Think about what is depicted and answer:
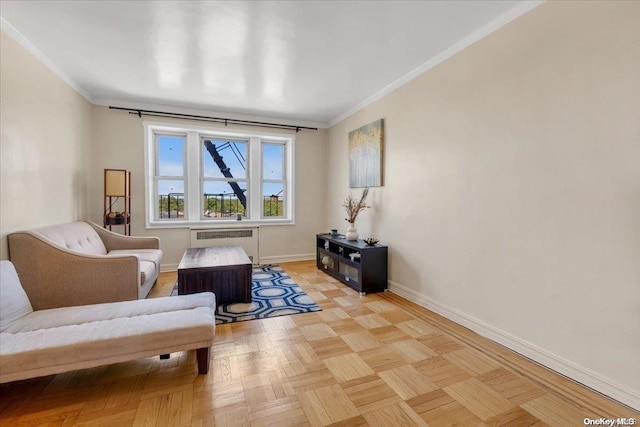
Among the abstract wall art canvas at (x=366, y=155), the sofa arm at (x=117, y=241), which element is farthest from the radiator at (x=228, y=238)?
the abstract wall art canvas at (x=366, y=155)

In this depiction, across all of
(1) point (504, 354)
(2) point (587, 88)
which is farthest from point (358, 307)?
(2) point (587, 88)

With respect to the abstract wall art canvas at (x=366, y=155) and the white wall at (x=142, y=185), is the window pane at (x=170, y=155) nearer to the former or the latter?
the white wall at (x=142, y=185)

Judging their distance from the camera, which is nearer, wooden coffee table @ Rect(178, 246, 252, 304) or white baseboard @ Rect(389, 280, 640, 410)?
white baseboard @ Rect(389, 280, 640, 410)

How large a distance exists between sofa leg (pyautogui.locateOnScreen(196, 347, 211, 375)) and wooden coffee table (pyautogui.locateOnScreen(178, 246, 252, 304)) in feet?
3.55

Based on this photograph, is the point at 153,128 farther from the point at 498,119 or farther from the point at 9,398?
the point at 498,119

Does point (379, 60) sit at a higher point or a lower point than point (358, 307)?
higher

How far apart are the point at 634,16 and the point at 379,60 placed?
5.75 ft

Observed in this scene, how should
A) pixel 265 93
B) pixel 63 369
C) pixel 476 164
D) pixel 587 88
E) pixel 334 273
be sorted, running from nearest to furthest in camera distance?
pixel 63 369 → pixel 587 88 → pixel 476 164 → pixel 265 93 → pixel 334 273

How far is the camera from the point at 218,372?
181 centimetres

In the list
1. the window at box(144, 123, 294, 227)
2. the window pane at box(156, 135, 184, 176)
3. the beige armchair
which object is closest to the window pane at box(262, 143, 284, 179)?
the window at box(144, 123, 294, 227)

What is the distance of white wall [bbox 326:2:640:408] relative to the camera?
5.06ft

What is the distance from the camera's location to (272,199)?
5113 mm

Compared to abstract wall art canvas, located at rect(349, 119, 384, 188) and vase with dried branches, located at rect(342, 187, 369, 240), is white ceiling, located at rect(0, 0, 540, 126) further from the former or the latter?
vase with dried branches, located at rect(342, 187, 369, 240)

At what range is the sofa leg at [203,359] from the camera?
1.75 m
